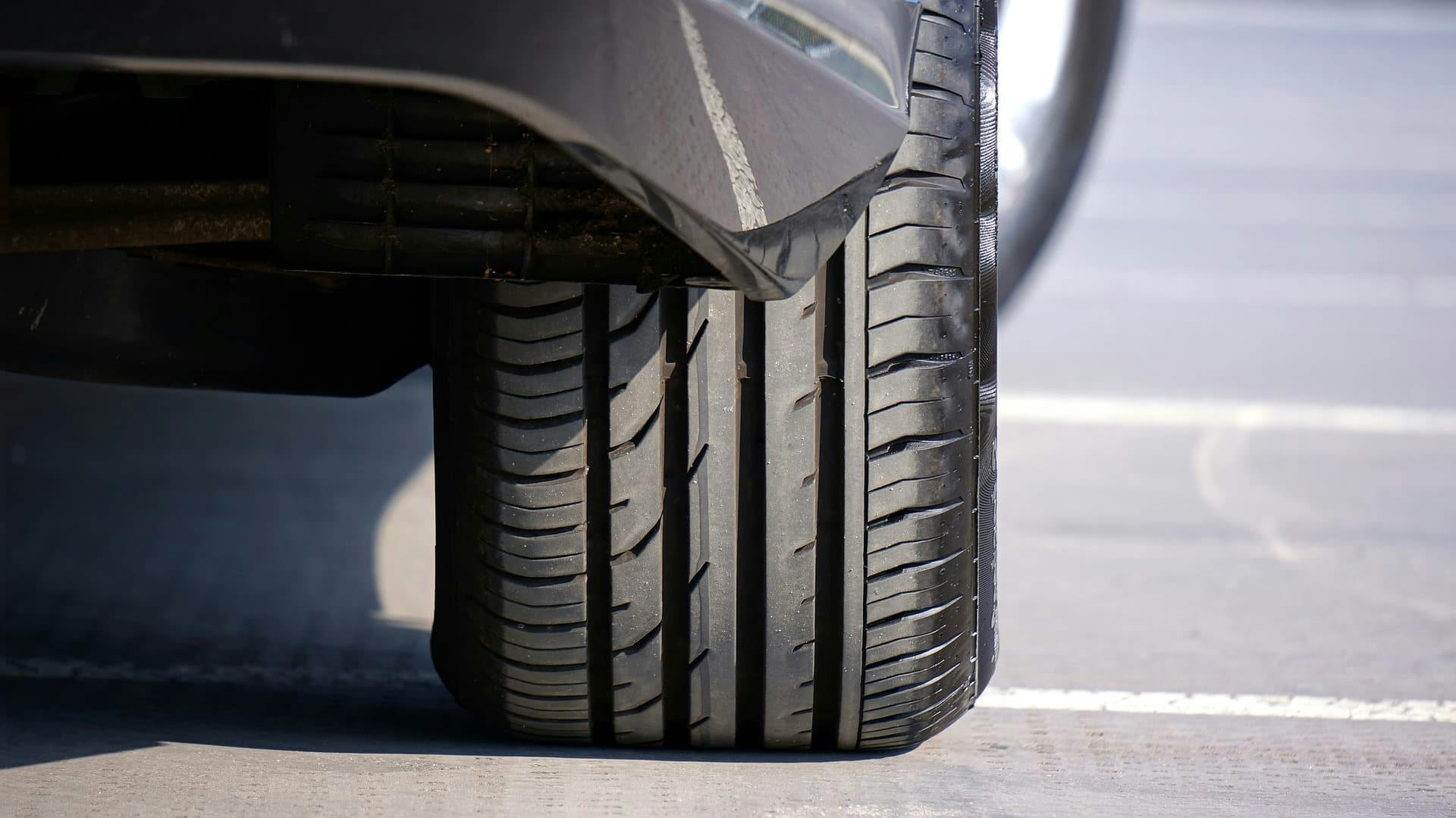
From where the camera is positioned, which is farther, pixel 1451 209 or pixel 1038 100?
pixel 1451 209

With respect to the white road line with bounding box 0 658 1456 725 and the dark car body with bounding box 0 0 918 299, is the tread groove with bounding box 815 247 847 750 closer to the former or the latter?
the dark car body with bounding box 0 0 918 299

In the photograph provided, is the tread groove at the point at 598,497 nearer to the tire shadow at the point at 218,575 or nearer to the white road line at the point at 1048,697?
the tire shadow at the point at 218,575

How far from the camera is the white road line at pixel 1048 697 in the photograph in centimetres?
167

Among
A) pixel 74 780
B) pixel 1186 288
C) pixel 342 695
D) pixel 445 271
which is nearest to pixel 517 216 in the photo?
pixel 445 271

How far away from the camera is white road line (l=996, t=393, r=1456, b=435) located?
3.15 m

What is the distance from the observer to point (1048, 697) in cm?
173

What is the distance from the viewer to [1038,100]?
11.0 ft

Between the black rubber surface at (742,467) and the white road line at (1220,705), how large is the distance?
427 millimetres

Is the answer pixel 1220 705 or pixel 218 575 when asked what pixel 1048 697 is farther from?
pixel 218 575

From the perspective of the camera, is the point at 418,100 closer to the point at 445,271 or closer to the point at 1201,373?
the point at 445,271

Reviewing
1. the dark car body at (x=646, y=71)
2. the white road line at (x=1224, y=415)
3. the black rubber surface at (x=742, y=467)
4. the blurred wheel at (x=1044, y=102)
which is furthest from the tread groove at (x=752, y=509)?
the blurred wheel at (x=1044, y=102)

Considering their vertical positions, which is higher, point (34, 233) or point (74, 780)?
point (34, 233)

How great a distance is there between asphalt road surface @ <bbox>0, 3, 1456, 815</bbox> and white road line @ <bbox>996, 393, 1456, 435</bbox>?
12 millimetres

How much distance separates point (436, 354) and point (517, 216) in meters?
0.34
